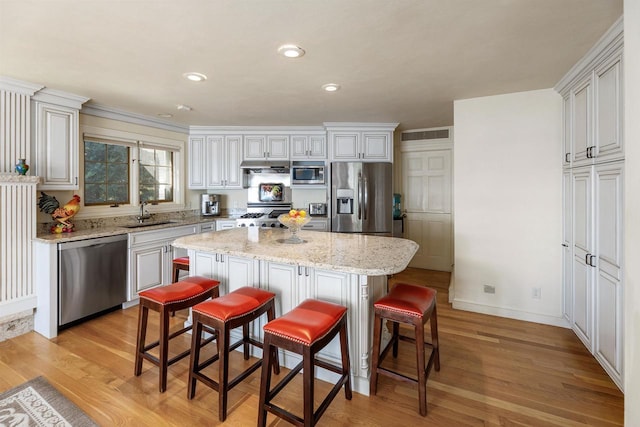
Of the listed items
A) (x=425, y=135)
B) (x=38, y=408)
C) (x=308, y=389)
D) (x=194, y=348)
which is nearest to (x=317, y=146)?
(x=425, y=135)

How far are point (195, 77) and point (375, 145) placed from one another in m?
2.61

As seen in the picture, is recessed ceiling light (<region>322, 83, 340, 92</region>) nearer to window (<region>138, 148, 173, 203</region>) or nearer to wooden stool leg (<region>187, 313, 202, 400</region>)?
wooden stool leg (<region>187, 313, 202, 400</region>)

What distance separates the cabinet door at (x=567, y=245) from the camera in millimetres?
2773

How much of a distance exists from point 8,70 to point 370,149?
12.6 feet

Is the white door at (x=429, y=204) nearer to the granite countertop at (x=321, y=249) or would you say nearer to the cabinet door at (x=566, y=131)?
the cabinet door at (x=566, y=131)

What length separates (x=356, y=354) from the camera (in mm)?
2059

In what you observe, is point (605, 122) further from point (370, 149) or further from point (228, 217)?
point (228, 217)

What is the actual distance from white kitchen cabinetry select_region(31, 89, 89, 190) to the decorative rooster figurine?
Result: 0.51 feet

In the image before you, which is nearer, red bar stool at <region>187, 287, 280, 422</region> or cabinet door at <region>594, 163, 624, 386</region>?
red bar stool at <region>187, 287, 280, 422</region>

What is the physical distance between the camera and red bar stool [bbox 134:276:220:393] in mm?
2010

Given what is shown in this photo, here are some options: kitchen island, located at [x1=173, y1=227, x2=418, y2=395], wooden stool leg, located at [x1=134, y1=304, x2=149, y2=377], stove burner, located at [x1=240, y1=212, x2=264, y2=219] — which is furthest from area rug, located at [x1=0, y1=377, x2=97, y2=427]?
stove burner, located at [x1=240, y1=212, x2=264, y2=219]

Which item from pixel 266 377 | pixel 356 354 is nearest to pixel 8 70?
pixel 266 377

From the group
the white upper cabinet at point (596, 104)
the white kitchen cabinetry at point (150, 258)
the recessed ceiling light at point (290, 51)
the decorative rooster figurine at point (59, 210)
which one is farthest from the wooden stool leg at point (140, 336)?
the white upper cabinet at point (596, 104)

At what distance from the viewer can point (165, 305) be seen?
79.0 inches
